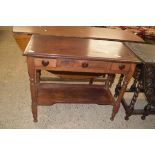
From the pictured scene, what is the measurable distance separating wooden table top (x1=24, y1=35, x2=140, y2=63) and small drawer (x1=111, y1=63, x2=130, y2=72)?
61 millimetres

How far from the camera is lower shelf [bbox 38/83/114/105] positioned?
2201 millimetres

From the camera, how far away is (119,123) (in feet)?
7.46

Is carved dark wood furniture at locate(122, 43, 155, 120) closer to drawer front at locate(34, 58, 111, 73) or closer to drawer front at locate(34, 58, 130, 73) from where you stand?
drawer front at locate(34, 58, 130, 73)

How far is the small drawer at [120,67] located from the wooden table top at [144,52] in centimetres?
21

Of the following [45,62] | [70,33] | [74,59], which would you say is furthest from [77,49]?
[70,33]

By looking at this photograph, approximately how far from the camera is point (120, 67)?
5.89 feet

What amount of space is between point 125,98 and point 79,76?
769 mm

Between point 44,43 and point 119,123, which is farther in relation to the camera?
point 119,123

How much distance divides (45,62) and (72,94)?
2.55ft

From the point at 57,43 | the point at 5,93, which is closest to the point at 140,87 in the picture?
the point at 57,43

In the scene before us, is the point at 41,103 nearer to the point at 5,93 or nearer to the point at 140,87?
the point at 5,93

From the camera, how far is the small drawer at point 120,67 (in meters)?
1.78

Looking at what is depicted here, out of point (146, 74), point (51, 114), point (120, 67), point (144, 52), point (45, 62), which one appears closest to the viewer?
point (45, 62)

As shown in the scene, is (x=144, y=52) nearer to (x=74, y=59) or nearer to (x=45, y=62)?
(x=74, y=59)
